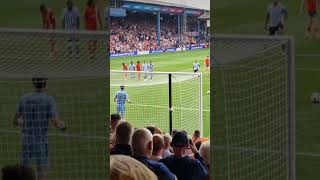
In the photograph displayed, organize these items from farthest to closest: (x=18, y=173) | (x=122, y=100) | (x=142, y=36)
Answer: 1. (x=142, y=36)
2. (x=122, y=100)
3. (x=18, y=173)

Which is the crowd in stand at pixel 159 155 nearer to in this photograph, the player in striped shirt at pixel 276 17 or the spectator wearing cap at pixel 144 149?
the spectator wearing cap at pixel 144 149

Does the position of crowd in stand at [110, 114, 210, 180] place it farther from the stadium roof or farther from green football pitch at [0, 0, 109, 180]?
the stadium roof

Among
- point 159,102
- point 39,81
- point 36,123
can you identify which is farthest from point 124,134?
point 159,102

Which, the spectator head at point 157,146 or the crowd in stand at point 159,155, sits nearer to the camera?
the crowd in stand at point 159,155

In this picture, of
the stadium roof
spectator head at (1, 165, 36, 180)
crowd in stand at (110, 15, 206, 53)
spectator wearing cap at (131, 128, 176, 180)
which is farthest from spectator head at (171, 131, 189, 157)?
the stadium roof

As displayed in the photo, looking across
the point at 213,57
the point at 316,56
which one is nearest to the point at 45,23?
the point at 213,57

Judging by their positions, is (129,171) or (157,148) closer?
(129,171)

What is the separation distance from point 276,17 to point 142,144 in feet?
3.89

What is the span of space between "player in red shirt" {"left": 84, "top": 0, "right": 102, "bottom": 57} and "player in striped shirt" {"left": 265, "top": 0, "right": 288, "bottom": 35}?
3.99 feet

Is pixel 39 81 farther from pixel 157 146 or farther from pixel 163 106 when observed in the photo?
pixel 163 106

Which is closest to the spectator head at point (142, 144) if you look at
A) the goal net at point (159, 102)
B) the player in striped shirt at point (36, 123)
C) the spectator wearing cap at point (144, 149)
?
the spectator wearing cap at point (144, 149)

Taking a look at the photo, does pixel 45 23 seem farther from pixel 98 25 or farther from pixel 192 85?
pixel 192 85

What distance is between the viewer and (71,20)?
415 cm

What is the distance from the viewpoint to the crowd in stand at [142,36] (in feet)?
126
